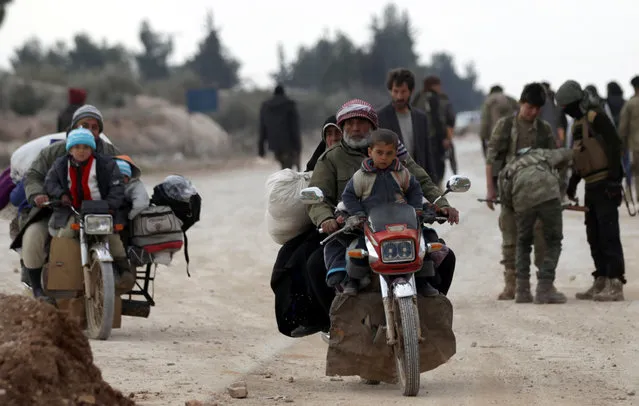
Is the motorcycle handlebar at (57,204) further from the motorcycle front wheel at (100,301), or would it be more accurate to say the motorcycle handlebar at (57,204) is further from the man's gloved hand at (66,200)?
the motorcycle front wheel at (100,301)

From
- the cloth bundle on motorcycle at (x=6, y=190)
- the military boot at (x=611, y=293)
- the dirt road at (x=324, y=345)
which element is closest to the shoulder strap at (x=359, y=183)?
the dirt road at (x=324, y=345)

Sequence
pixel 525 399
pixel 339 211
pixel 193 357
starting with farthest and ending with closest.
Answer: pixel 193 357 < pixel 339 211 < pixel 525 399

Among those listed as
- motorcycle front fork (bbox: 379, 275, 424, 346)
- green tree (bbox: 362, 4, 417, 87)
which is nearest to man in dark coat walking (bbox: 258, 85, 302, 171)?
motorcycle front fork (bbox: 379, 275, 424, 346)

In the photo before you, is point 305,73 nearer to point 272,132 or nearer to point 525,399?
point 272,132

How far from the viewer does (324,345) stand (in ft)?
37.6

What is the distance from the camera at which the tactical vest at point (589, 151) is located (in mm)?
13766

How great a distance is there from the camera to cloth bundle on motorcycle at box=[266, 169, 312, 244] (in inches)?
375

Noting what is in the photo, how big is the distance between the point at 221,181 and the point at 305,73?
118561mm

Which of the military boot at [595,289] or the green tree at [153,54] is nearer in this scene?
the military boot at [595,289]

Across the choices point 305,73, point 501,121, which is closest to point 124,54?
point 305,73

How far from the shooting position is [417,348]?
835 centimetres

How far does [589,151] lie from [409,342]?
591 centimetres

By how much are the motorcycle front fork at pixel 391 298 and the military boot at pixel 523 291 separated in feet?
18.1

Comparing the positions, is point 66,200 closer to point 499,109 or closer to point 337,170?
point 337,170
